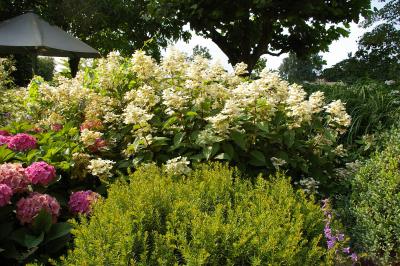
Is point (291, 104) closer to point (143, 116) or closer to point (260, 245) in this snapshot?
point (143, 116)

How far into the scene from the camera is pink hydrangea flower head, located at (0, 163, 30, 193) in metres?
2.72

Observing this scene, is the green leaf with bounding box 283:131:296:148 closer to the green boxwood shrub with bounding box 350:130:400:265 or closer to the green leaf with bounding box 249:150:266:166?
the green leaf with bounding box 249:150:266:166

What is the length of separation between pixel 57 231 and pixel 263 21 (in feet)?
35.3

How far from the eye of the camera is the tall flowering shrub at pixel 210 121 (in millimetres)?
3461

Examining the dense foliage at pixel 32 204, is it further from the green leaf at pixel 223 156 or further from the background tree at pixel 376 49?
the background tree at pixel 376 49

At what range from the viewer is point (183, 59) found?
457 centimetres

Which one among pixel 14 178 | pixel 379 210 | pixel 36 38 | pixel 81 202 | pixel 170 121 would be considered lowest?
pixel 81 202

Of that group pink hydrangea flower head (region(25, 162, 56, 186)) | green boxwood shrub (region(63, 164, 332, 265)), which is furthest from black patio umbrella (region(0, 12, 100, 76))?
green boxwood shrub (region(63, 164, 332, 265))

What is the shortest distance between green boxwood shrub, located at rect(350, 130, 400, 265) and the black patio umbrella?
8.15 meters

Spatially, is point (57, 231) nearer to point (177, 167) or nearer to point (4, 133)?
point (177, 167)

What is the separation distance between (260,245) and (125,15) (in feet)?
49.4

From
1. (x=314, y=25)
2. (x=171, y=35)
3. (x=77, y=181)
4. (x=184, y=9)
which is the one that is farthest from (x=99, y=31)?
(x=77, y=181)

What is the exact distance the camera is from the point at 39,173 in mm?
2904

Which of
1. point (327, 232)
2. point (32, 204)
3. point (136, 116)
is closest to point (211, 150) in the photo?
point (136, 116)
